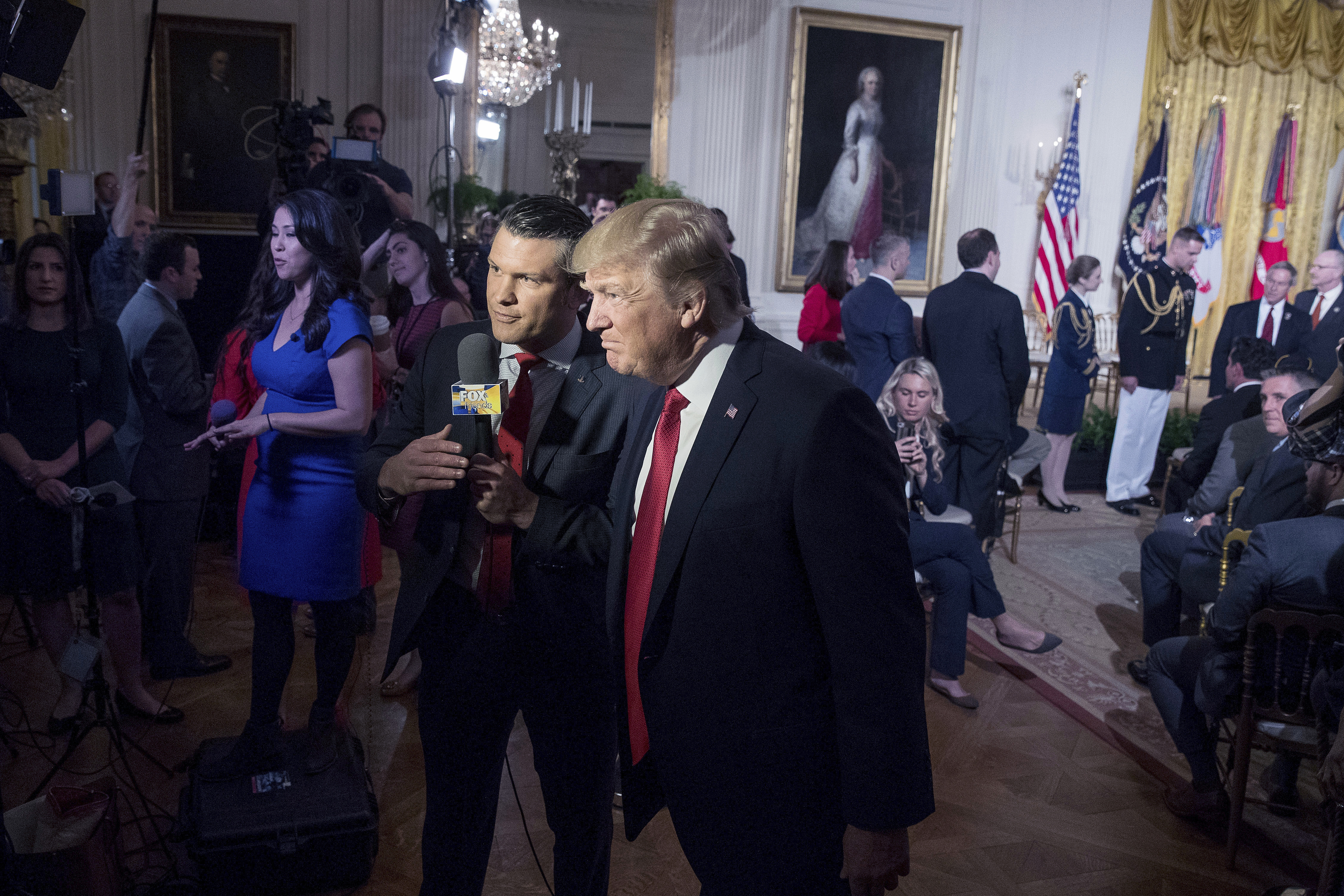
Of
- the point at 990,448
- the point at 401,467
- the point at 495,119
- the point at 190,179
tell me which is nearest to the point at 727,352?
the point at 401,467

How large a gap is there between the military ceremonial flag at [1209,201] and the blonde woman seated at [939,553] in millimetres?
7982

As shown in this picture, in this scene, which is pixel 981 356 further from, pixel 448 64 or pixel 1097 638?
pixel 448 64

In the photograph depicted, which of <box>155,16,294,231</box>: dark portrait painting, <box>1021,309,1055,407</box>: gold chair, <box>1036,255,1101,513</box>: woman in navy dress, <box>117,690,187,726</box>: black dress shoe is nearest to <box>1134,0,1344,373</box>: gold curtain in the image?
<box>1021,309,1055,407</box>: gold chair

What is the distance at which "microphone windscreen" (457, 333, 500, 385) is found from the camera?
5.59 ft

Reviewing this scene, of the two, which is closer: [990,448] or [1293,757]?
[1293,757]

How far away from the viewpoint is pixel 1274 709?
2.92 m

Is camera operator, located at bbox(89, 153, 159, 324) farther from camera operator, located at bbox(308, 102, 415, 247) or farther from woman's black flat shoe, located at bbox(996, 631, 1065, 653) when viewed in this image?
woman's black flat shoe, located at bbox(996, 631, 1065, 653)

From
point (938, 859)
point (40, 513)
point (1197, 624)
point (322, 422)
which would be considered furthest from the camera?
point (1197, 624)

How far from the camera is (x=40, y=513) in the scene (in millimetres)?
3111

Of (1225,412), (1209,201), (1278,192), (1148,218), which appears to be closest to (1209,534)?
(1225,412)

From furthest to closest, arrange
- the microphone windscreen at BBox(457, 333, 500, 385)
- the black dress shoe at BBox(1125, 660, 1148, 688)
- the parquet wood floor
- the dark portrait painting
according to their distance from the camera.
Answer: the dark portrait painting
the black dress shoe at BBox(1125, 660, 1148, 688)
the parquet wood floor
the microphone windscreen at BBox(457, 333, 500, 385)

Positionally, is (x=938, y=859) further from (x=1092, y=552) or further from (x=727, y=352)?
(x=1092, y=552)

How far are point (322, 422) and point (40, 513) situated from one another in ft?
4.05

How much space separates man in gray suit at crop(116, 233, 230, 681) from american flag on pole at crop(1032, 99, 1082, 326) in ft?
26.3
